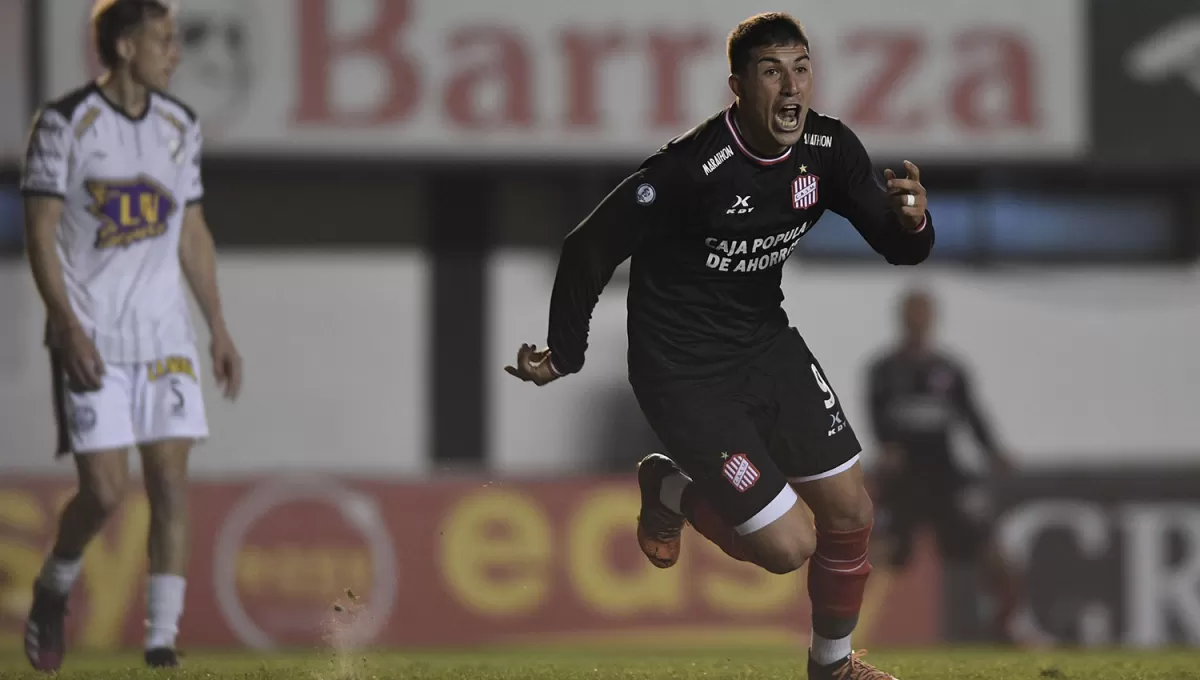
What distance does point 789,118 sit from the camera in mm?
6348

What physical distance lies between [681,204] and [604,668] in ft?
7.66

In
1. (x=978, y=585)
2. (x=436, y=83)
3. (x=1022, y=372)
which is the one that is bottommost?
(x=978, y=585)

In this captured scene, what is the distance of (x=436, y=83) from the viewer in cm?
1598

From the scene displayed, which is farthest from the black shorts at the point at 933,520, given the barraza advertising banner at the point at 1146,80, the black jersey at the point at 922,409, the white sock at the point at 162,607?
the white sock at the point at 162,607

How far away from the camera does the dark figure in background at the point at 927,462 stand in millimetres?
12508

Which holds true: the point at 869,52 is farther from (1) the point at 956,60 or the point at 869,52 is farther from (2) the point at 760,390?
(2) the point at 760,390

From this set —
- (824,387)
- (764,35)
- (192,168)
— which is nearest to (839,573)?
(824,387)

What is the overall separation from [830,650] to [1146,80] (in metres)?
10.9

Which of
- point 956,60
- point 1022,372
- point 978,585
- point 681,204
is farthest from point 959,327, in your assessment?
point 681,204

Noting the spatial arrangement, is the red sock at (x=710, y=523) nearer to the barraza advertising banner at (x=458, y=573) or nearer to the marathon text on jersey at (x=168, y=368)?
the marathon text on jersey at (x=168, y=368)

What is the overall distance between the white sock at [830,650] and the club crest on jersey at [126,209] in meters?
3.28

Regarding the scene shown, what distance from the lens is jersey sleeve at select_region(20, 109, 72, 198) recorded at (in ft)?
25.1

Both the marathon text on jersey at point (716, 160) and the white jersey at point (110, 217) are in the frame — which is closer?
the marathon text on jersey at point (716, 160)

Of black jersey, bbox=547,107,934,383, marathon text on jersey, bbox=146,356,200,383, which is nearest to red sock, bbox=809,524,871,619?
black jersey, bbox=547,107,934,383
